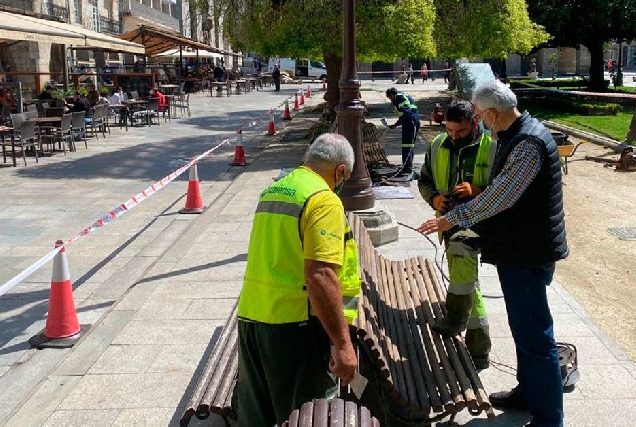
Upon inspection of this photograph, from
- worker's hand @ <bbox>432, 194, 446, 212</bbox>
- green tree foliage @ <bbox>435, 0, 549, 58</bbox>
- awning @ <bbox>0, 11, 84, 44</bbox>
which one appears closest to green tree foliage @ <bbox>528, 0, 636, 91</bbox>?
green tree foliage @ <bbox>435, 0, 549, 58</bbox>

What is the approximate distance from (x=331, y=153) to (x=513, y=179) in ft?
3.12

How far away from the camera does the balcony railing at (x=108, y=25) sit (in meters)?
45.3

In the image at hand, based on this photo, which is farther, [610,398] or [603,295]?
[603,295]

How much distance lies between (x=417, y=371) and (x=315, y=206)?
4.21 ft

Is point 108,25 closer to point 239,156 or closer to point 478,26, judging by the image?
point 239,156

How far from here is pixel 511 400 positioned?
3818 mm

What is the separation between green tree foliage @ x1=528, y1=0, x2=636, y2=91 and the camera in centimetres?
2506

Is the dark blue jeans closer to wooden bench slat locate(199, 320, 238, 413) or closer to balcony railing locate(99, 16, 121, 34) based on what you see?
wooden bench slat locate(199, 320, 238, 413)

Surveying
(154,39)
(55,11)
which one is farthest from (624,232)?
(55,11)

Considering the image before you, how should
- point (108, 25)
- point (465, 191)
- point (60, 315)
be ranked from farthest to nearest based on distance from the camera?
point (108, 25), point (60, 315), point (465, 191)

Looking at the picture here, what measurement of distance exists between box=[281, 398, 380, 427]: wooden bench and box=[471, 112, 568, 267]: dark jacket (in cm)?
146

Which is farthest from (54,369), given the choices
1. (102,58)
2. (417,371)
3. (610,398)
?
(102,58)

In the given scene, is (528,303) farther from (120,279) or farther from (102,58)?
(102,58)

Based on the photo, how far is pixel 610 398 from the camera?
4.00 meters
